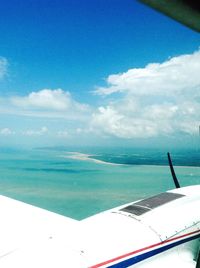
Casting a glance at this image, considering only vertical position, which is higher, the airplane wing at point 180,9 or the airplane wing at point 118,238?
the airplane wing at point 180,9

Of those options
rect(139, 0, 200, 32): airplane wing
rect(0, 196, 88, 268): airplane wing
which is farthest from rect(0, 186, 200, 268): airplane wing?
rect(139, 0, 200, 32): airplane wing

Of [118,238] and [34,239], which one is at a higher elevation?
[118,238]

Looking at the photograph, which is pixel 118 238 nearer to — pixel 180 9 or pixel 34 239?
pixel 34 239

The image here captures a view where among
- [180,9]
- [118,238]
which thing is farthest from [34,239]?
[180,9]

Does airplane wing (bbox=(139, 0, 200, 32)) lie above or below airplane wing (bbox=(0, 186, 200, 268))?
above

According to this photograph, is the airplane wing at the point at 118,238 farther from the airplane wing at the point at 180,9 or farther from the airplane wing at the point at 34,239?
the airplane wing at the point at 180,9

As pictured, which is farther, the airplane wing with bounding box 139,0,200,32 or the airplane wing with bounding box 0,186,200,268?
the airplane wing with bounding box 0,186,200,268

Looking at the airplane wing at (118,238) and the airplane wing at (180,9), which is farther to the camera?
the airplane wing at (118,238)

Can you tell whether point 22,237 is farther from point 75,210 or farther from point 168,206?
point 75,210

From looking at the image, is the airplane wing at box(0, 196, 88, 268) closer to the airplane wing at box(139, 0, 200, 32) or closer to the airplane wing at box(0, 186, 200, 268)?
the airplane wing at box(0, 186, 200, 268)

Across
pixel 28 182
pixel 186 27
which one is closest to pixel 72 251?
pixel 186 27

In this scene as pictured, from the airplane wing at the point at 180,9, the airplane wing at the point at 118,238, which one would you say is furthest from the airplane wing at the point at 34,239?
the airplane wing at the point at 180,9
